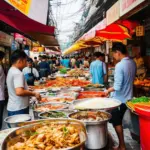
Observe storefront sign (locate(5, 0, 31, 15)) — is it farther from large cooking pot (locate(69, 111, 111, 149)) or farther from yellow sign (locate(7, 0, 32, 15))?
large cooking pot (locate(69, 111, 111, 149))

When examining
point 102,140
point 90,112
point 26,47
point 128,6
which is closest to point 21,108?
point 90,112

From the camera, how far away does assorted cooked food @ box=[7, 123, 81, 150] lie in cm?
236

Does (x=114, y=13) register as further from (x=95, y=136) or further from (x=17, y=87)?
(x=95, y=136)

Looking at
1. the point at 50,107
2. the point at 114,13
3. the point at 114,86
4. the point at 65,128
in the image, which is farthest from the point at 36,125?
the point at 114,13

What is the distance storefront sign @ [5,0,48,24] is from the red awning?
1592 millimetres

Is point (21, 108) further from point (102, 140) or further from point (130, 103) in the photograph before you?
point (130, 103)

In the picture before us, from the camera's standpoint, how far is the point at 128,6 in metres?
5.36

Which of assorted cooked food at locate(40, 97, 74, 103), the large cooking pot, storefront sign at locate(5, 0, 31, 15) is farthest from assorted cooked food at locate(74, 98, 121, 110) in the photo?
storefront sign at locate(5, 0, 31, 15)

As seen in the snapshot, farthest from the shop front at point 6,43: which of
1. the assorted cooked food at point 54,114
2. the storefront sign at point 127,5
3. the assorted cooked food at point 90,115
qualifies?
the assorted cooked food at point 90,115

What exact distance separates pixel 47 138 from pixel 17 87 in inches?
78.6

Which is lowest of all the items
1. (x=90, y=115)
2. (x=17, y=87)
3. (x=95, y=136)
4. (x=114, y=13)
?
(x=95, y=136)

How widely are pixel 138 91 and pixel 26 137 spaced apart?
756cm

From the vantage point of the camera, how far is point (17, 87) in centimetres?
429

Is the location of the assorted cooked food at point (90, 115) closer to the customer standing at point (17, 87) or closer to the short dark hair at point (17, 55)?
the customer standing at point (17, 87)
